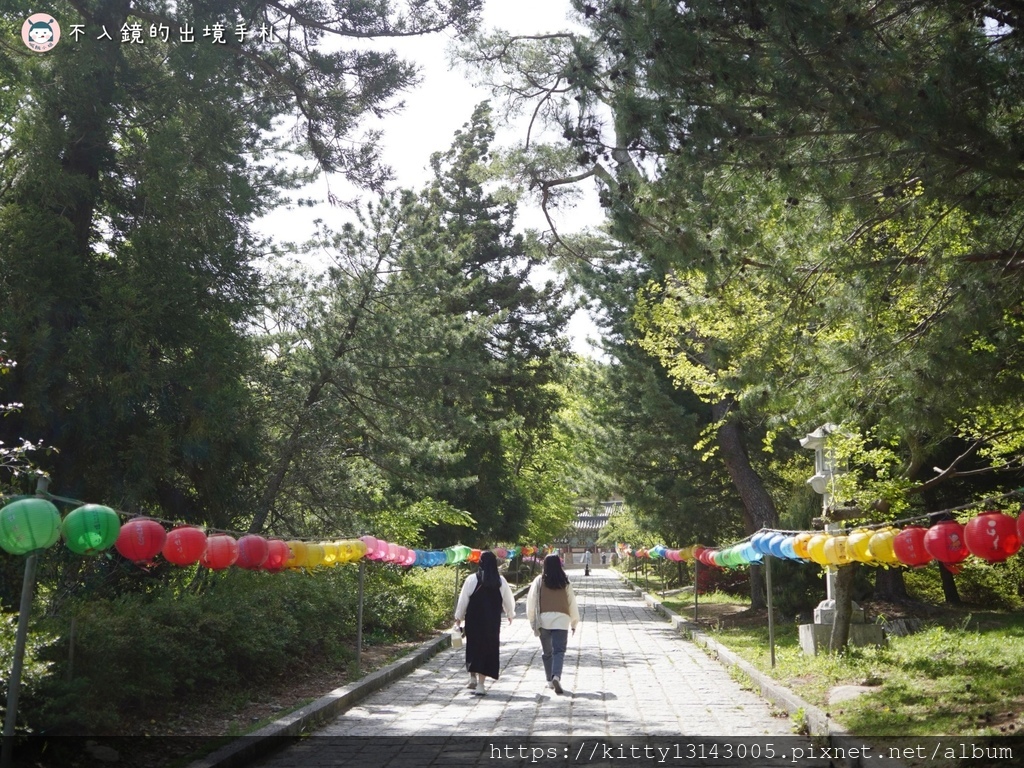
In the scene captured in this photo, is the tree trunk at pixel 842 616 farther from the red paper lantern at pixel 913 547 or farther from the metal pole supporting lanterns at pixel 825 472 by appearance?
the red paper lantern at pixel 913 547

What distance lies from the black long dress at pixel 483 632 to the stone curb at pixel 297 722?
1.41 m

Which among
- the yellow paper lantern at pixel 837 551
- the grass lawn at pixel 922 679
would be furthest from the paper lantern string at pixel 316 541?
the yellow paper lantern at pixel 837 551

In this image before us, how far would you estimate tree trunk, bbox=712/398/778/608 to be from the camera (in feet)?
70.2

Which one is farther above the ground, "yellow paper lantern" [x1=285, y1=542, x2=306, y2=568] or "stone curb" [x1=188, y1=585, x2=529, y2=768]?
"yellow paper lantern" [x1=285, y1=542, x2=306, y2=568]

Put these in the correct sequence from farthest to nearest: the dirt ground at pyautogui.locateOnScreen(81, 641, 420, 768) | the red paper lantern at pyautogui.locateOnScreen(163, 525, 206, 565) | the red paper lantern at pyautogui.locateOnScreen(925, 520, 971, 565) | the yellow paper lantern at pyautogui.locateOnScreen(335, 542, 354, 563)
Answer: the yellow paper lantern at pyautogui.locateOnScreen(335, 542, 354, 563) → the red paper lantern at pyautogui.locateOnScreen(163, 525, 206, 565) → the red paper lantern at pyautogui.locateOnScreen(925, 520, 971, 565) → the dirt ground at pyautogui.locateOnScreen(81, 641, 420, 768)

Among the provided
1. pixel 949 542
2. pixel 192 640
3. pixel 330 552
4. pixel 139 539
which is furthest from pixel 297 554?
pixel 949 542

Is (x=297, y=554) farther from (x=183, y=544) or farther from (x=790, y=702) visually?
(x=790, y=702)

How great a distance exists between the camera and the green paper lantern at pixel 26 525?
252 inches

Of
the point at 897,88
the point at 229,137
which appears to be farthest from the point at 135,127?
the point at 897,88

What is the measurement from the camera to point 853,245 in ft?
30.4

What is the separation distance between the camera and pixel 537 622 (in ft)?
40.8

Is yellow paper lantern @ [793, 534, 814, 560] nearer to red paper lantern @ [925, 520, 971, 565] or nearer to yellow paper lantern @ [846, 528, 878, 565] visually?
yellow paper lantern @ [846, 528, 878, 565]

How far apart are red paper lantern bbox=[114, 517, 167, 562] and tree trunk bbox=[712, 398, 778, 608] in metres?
15.3

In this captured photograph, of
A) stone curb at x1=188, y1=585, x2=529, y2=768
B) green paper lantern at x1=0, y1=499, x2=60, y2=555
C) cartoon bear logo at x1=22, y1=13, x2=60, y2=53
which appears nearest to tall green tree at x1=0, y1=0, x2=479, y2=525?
cartoon bear logo at x1=22, y1=13, x2=60, y2=53
